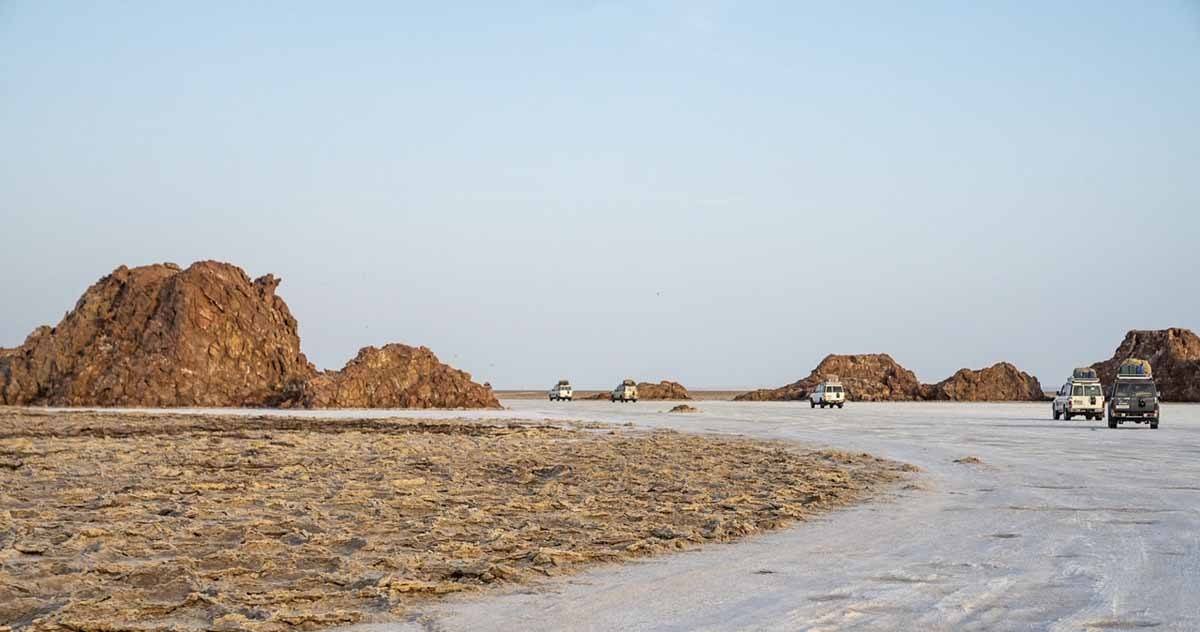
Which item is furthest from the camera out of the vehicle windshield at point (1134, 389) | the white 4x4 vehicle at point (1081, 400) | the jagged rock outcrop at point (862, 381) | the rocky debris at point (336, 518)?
the jagged rock outcrop at point (862, 381)

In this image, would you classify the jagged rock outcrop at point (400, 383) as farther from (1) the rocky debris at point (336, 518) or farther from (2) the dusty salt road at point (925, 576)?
(2) the dusty salt road at point (925, 576)

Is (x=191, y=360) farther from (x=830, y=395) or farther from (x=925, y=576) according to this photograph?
(x=925, y=576)

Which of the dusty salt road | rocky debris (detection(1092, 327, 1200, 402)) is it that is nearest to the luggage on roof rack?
the dusty salt road

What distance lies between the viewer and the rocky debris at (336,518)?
27.8ft

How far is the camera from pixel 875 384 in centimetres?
11444

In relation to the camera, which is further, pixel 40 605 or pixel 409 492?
pixel 409 492

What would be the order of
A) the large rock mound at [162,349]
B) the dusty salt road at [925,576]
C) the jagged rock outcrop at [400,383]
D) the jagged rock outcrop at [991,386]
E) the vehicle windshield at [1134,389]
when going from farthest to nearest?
the jagged rock outcrop at [991,386], the jagged rock outcrop at [400,383], the large rock mound at [162,349], the vehicle windshield at [1134,389], the dusty salt road at [925,576]

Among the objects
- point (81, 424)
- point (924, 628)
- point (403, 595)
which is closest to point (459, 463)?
point (403, 595)

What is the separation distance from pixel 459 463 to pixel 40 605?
13.9 metres

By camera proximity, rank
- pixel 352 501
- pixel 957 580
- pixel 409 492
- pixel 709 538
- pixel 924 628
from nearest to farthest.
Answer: pixel 924 628
pixel 957 580
pixel 709 538
pixel 352 501
pixel 409 492

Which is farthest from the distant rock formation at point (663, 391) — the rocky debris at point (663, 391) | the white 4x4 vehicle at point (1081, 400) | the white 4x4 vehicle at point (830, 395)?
the white 4x4 vehicle at point (1081, 400)

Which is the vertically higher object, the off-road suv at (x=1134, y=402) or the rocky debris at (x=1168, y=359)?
the rocky debris at (x=1168, y=359)

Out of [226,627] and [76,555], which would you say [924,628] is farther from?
[76,555]

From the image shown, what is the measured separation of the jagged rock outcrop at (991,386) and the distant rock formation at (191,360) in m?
55.0
